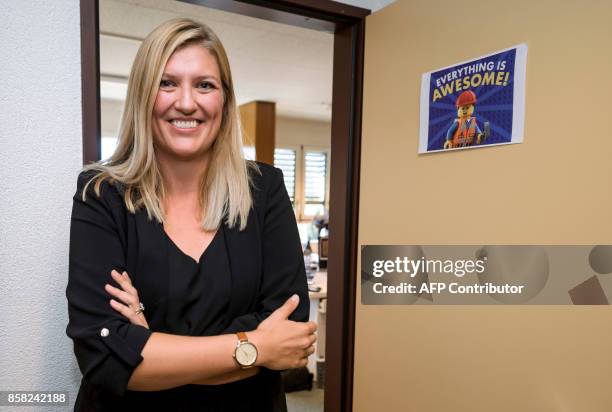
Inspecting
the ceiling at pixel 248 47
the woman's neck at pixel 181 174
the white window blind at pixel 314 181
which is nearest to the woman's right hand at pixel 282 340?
the woman's neck at pixel 181 174

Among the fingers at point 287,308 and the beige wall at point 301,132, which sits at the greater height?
the beige wall at point 301,132

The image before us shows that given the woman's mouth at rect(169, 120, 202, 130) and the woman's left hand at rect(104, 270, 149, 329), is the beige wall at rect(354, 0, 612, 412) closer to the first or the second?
the woman's mouth at rect(169, 120, 202, 130)

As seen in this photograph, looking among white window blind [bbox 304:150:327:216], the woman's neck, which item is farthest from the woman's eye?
white window blind [bbox 304:150:327:216]

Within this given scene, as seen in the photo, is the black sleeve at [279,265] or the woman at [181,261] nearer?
the woman at [181,261]

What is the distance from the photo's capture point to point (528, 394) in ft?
3.92

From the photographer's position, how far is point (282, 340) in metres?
1.02

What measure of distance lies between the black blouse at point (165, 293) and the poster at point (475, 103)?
0.61 metres

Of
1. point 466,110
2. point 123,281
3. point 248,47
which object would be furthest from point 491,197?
point 248,47

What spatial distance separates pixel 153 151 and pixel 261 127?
452cm

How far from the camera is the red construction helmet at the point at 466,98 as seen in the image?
1.31 m

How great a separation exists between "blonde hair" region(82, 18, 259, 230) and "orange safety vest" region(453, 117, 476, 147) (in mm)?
631

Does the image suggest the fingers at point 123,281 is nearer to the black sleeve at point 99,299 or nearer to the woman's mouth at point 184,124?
the black sleeve at point 99,299

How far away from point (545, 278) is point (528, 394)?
1.02ft

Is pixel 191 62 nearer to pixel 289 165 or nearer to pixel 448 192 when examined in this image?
pixel 448 192
